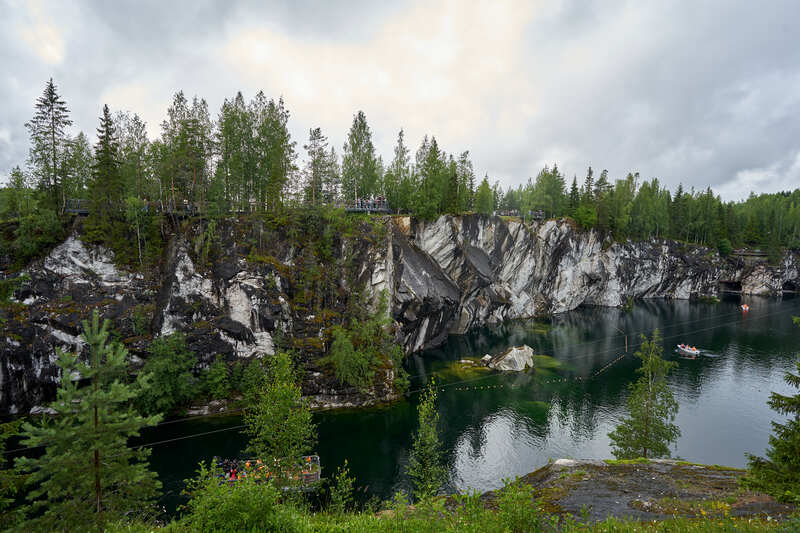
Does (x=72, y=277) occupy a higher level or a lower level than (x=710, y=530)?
higher

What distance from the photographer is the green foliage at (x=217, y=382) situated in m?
34.1

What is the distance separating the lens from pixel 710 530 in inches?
338

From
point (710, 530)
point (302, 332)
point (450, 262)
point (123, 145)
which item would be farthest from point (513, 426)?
point (123, 145)

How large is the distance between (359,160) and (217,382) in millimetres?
37684

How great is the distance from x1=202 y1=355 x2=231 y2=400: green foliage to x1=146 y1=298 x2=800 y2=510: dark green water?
7.90 ft

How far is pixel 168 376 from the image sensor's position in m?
32.7

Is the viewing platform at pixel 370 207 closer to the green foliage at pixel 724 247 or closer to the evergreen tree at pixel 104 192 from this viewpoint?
the evergreen tree at pixel 104 192

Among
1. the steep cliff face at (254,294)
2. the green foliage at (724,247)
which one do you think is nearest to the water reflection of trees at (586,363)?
the steep cliff face at (254,294)

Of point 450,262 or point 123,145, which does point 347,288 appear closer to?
point 450,262

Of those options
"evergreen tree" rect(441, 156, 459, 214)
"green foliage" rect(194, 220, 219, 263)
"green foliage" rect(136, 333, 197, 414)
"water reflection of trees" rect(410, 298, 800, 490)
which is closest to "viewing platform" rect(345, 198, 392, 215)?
"evergreen tree" rect(441, 156, 459, 214)

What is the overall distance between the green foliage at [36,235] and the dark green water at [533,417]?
22457 mm

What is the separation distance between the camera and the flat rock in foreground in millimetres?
11867

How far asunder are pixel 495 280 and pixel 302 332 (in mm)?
46102

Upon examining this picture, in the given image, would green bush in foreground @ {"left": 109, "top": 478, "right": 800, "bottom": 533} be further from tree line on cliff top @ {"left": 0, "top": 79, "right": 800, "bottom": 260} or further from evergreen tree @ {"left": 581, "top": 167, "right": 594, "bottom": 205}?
evergreen tree @ {"left": 581, "top": 167, "right": 594, "bottom": 205}
